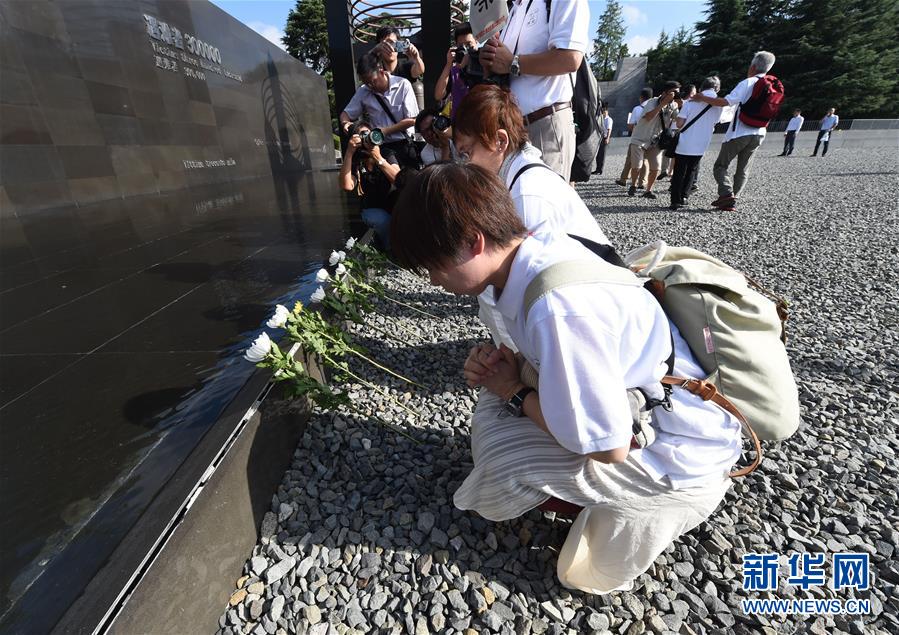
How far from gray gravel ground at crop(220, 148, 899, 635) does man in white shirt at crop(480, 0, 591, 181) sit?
1.46 metres

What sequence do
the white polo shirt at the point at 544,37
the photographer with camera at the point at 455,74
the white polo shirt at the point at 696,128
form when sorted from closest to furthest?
the white polo shirt at the point at 544,37
the photographer with camera at the point at 455,74
the white polo shirt at the point at 696,128

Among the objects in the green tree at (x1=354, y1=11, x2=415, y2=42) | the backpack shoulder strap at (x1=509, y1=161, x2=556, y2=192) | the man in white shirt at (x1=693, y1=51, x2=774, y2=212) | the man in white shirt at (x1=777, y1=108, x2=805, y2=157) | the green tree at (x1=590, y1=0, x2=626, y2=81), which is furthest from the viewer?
the green tree at (x1=590, y1=0, x2=626, y2=81)

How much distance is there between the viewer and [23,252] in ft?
14.7

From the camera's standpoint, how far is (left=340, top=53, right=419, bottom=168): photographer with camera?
3795 mm

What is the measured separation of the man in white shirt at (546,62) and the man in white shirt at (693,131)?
532cm

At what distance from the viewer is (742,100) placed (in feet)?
20.1

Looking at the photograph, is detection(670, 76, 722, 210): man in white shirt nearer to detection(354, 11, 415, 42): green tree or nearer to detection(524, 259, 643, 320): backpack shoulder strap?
detection(354, 11, 415, 42): green tree

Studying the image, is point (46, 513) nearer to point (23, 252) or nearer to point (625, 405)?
point (625, 405)

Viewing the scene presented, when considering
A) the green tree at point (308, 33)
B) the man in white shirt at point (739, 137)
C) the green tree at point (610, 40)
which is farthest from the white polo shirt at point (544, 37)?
the green tree at point (610, 40)

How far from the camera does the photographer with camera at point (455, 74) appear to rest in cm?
285

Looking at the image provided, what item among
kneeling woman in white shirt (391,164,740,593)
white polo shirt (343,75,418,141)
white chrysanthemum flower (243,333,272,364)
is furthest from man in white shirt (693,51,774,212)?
white chrysanthemum flower (243,333,272,364)

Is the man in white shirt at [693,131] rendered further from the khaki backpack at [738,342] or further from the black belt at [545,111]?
the khaki backpack at [738,342]

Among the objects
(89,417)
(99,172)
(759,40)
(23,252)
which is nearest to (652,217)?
(89,417)

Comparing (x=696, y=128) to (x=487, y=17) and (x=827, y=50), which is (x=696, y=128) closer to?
(x=487, y=17)
